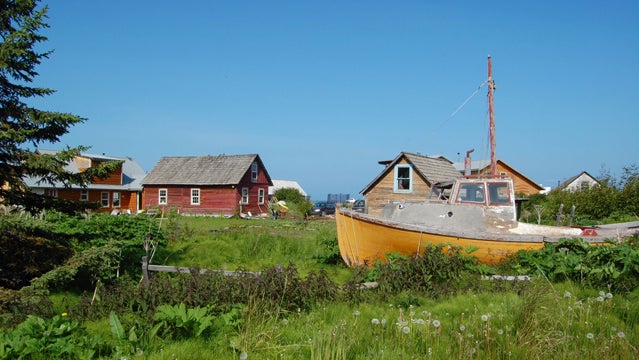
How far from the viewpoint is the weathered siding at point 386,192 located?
2912cm

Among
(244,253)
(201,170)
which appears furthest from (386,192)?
(244,253)

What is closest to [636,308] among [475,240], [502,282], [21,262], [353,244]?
[502,282]

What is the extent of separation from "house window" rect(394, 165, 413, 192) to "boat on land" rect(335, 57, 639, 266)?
17703 millimetres

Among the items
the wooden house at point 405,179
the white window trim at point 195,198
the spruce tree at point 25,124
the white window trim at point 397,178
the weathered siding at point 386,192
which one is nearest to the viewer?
the spruce tree at point 25,124

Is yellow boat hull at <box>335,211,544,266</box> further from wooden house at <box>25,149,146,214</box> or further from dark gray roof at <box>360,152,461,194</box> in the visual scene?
wooden house at <box>25,149,146,214</box>

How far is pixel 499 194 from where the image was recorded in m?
11.0

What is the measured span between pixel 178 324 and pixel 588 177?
70.3m

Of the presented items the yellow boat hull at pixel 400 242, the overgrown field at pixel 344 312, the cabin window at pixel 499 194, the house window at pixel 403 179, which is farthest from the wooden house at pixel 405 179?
the overgrown field at pixel 344 312

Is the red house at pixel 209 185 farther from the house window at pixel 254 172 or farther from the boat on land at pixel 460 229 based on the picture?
the boat on land at pixel 460 229

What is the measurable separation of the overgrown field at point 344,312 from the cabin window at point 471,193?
2246 mm

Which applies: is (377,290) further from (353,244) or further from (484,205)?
(484,205)

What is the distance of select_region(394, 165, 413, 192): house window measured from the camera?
2947 centimetres

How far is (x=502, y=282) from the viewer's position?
24.1 feet

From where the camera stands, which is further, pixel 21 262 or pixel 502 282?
pixel 21 262
